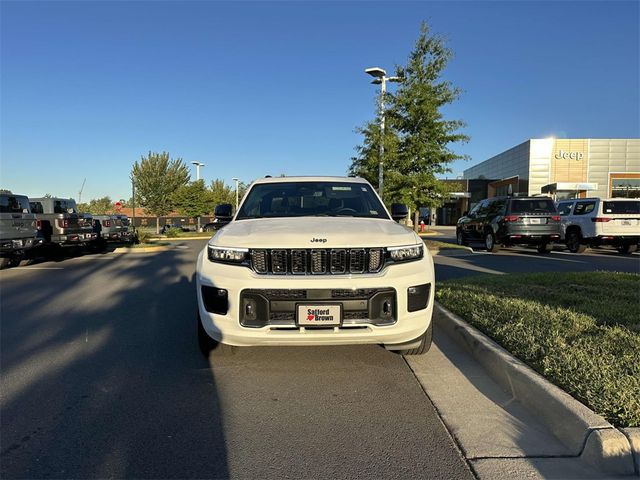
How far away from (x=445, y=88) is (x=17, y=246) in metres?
14.2

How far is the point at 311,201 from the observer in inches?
205

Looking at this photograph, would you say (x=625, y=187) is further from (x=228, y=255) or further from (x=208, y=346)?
(x=228, y=255)

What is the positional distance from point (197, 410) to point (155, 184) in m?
43.6

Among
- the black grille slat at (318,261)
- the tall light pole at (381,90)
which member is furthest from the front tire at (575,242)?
the black grille slat at (318,261)

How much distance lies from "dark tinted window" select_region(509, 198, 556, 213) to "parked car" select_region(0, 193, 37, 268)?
1434 centimetres

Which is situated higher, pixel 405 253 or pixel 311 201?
pixel 311 201

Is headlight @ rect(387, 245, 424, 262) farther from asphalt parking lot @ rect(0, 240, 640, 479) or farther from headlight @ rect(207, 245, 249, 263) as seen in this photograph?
headlight @ rect(207, 245, 249, 263)

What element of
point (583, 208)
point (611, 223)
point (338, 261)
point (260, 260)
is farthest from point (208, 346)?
point (583, 208)

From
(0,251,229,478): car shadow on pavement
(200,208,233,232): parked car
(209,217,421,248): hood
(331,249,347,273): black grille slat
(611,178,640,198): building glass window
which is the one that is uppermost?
(611,178,640,198): building glass window

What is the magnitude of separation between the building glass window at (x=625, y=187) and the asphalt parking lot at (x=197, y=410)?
43.2m

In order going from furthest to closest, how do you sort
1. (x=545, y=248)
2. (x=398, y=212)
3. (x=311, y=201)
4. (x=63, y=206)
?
(x=63, y=206) → (x=545, y=248) → (x=398, y=212) → (x=311, y=201)

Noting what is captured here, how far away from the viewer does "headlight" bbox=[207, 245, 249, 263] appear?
3.66 m

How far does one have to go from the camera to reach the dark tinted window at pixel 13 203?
12.3 metres

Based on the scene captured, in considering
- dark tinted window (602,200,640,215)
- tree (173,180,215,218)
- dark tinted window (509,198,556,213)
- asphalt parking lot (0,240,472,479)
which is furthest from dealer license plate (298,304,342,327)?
tree (173,180,215,218)
